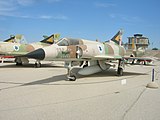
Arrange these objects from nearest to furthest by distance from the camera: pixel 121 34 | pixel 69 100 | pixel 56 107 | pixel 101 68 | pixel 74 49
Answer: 1. pixel 56 107
2. pixel 69 100
3. pixel 74 49
4. pixel 101 68
5. pixel 121 34

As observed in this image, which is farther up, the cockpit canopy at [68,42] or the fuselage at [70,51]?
the cockpit canopy at [68,42]

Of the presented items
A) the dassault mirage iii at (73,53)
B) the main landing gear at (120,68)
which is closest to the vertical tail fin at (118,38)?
the dassault mirage iii at (73,53)

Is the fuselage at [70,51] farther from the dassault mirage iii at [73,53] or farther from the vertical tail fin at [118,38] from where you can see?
the vertical tail fin at [118,38]

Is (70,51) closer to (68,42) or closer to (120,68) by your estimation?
(68,42)

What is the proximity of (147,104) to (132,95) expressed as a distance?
1.09 meters

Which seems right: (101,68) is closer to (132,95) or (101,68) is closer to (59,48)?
(59,48)

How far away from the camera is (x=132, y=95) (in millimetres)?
6273

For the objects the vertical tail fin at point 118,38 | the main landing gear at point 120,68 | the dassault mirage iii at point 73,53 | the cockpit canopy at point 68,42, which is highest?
the vertical tail fin at point 118,38

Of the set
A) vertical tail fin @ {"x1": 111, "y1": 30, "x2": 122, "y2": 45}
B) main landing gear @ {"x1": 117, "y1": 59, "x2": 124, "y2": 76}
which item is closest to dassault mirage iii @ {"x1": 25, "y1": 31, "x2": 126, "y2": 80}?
main landing gear @ {"x1": 117, "y1": 59, "x2": 124, "y2": 76}

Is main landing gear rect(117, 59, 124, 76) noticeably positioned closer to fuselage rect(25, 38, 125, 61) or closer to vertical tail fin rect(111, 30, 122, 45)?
fuselage rect(25, 38, 125, 61)

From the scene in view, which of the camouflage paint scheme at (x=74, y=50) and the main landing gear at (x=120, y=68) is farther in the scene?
the main landing gear at (x=120, y=68)

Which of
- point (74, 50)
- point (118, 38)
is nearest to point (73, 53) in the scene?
point (74, 50)

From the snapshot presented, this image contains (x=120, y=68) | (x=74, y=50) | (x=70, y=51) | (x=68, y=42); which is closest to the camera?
(x=70, y=51)

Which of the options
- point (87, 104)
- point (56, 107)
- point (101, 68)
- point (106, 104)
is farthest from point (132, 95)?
point (101, 68)
